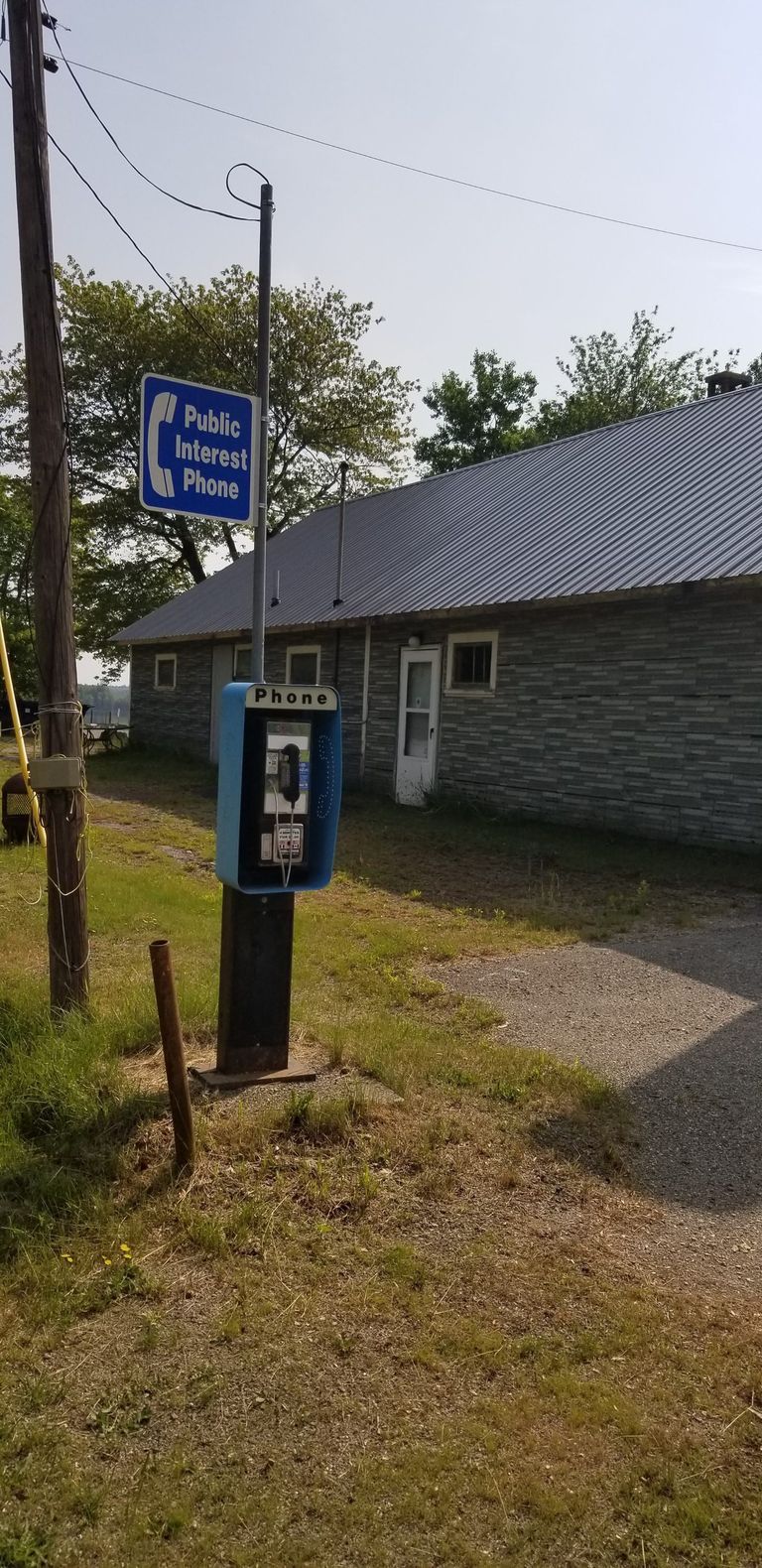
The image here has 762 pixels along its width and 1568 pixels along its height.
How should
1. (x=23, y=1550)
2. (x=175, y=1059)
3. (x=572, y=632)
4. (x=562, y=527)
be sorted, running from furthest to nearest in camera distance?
(x=562, y=527) < (x=572, y=632) < (x=175, y=1059) < (x=23, y=1550)

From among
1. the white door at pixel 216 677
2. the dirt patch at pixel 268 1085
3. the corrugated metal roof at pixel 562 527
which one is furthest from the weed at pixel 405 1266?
the white door at pixel 216 677

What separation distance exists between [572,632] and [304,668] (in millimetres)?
7163

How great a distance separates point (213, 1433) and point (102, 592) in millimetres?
37420

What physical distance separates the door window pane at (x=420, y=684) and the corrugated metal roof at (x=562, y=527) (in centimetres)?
99

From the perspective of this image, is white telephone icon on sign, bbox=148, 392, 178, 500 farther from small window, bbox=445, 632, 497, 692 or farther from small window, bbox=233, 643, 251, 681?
small window, bbox=233, 643, 251, 681

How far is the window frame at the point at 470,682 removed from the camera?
554 inches

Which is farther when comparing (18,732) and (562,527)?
(562,527)

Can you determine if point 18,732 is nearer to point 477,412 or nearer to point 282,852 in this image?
point 282,852

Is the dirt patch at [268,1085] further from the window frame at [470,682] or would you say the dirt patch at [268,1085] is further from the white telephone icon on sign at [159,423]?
the window frame at [470,682]

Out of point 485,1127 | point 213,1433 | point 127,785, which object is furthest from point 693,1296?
point 127,785

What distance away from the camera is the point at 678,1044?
5.34 meters

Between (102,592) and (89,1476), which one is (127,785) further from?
(102,592)

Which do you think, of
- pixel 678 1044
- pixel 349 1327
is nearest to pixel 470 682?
pixel 678 1044

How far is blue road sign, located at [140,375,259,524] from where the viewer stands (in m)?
4.50
